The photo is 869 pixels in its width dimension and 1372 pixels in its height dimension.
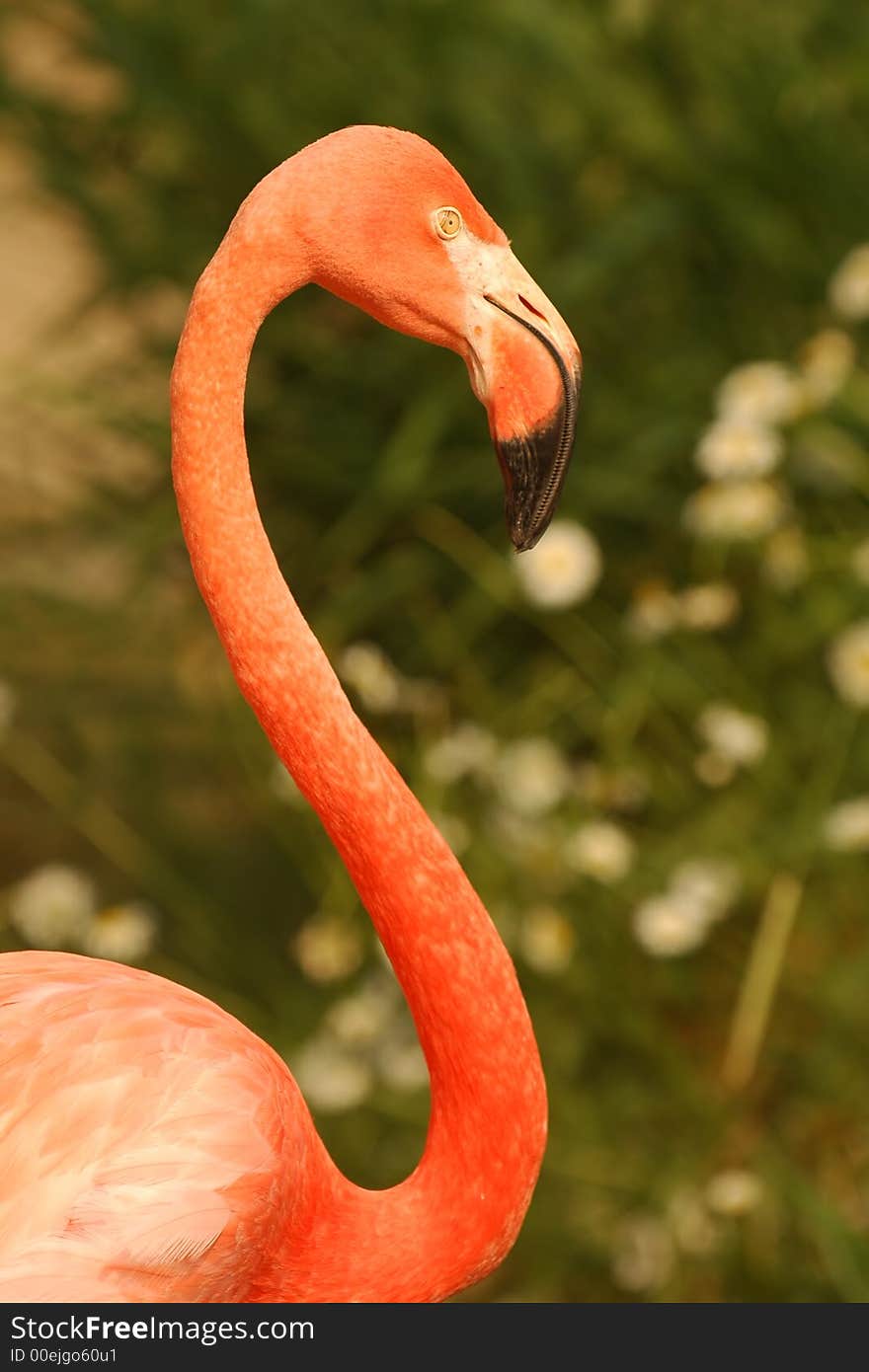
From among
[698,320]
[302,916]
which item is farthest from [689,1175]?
[698,320]

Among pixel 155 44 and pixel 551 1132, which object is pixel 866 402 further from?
pixel 155 44

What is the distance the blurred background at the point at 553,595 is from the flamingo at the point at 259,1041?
782 mm

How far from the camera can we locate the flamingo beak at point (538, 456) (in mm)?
1123

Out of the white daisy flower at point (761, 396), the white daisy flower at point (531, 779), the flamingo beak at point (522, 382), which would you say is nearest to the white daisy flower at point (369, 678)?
the white daisy flower at point (531, 779)

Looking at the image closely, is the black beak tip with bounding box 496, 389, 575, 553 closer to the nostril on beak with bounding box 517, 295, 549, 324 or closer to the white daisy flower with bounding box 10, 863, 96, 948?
the nostril on beak with bounding box 517, 295, 549, 324

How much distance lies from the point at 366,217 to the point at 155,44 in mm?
1764

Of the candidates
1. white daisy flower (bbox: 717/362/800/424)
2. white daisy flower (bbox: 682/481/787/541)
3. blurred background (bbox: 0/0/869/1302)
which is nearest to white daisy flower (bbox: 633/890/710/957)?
blurred background (bbox: 0/0/869/1302)

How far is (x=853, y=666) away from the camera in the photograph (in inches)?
80.0

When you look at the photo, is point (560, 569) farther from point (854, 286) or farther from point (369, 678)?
point (854, 286)

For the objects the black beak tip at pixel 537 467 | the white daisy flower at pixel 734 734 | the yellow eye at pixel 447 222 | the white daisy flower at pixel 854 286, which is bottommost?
the white daisy flower at pixel 734 734

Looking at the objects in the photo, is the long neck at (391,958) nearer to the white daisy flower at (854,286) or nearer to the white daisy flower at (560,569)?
the white daisy flower at (560,569)

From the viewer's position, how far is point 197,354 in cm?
112

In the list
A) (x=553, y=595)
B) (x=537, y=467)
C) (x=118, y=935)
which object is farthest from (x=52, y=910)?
(x=537, y=467)

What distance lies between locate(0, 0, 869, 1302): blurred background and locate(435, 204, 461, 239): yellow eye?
978 mm
